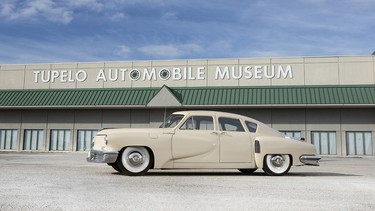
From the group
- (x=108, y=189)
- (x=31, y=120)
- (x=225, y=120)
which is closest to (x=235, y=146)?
(x=225, y=120)

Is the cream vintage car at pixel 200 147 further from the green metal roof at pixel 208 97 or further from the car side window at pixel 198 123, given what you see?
the green metal roof at pixel 208 97

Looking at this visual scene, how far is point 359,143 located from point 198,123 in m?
23.5

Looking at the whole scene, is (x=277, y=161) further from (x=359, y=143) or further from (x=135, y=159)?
(x=359, y=143)

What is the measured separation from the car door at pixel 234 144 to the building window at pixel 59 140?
1000 inches

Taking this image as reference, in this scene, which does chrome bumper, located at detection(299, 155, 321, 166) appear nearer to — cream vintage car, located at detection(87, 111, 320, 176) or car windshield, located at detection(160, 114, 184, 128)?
cream vintage car, located at detection(87, 111, 320, 176)

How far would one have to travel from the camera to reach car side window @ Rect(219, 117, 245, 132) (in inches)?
391

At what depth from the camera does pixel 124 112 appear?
32.1 meters

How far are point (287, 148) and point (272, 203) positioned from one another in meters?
4.55

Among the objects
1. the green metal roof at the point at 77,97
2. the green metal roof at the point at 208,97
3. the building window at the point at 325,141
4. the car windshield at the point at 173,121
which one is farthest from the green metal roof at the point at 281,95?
the car windshield at the point at 173,121

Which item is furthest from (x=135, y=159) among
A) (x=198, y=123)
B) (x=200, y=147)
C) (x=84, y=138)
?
(x=84, y=138)

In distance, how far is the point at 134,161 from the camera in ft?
30.2

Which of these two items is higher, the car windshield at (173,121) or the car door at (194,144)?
the car windshield at (173,121)

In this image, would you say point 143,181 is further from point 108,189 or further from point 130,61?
point 130,61

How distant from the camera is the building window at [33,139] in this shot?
3347 cm
